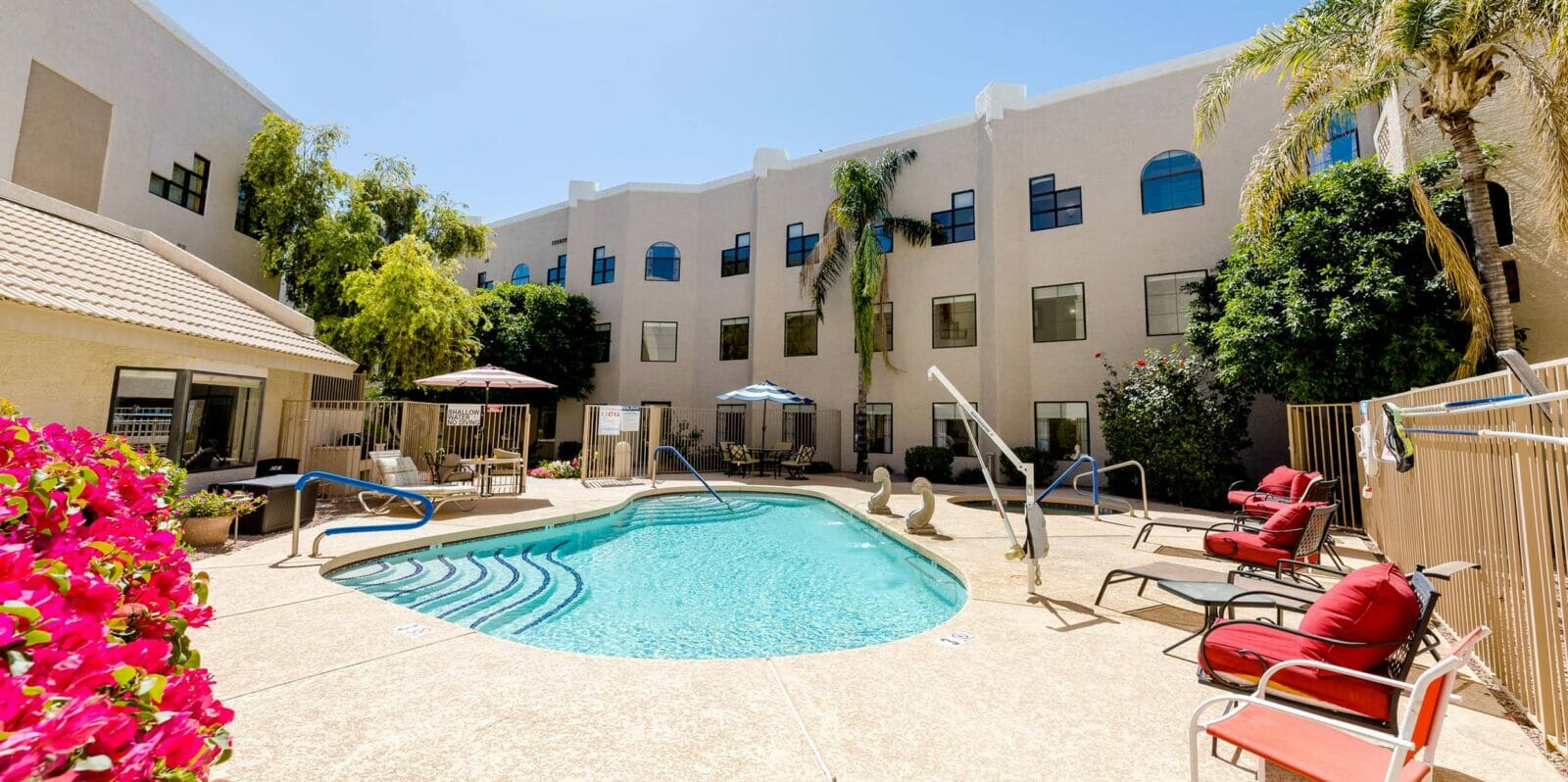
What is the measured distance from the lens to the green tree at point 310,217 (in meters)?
15.7

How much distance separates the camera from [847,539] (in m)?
9.88

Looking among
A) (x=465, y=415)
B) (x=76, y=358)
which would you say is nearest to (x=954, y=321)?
(x=465, y=415)

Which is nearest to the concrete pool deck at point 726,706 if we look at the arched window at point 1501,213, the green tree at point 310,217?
the arched window at point 1501,213

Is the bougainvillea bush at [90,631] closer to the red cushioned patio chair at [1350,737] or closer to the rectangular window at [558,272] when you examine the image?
the red cushioned patio chair at [1350,737]

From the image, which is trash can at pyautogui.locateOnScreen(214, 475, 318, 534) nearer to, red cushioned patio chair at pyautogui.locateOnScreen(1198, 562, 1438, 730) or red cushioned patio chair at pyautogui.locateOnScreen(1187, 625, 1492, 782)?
red cushioned patio chair at pyautogui.locateOnScreen(1187, 625, 1492, 782)

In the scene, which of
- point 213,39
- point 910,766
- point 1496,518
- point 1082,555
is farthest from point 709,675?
point 213,39

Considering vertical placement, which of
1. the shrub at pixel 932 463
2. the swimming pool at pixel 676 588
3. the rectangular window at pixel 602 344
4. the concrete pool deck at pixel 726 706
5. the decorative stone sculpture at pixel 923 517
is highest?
the rectangular window at pixel 602 344

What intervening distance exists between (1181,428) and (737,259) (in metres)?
15.3

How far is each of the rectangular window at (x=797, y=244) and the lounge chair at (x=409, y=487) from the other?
1356 centimetres

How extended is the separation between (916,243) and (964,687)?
A: 16256mm

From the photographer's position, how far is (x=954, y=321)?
17.9 metres

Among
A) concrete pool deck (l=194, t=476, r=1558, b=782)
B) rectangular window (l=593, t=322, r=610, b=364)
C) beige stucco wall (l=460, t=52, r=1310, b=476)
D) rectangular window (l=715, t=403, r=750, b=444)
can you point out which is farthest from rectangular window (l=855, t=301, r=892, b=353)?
concrete pool deck (l=194, t=476, r=1558, b=782)

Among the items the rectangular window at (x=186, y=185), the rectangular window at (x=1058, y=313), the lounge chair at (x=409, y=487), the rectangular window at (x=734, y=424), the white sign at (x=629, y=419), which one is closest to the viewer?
the lounge chair at (x=409, y=487)

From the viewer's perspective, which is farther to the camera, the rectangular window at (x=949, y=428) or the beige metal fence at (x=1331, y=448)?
the rectangular window at (x=949, y=428)
